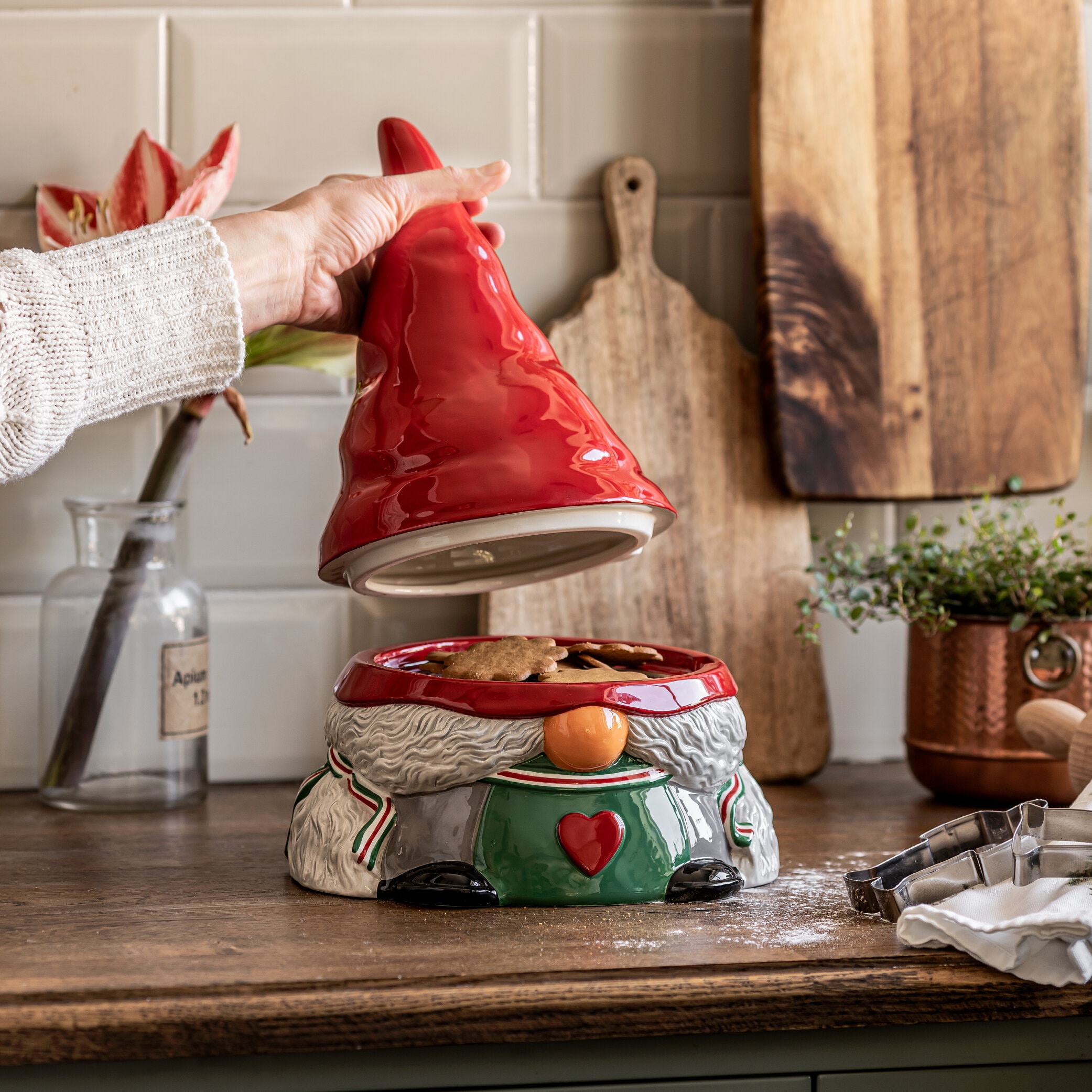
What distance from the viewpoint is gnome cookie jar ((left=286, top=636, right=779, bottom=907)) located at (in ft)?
1.96

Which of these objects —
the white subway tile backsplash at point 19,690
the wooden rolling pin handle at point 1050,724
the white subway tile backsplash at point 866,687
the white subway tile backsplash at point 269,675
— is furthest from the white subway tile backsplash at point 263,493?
the wooden rolling pin handle at point 1050,724

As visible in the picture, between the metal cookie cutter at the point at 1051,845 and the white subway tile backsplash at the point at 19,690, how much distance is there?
77cm

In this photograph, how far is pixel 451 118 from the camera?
96cm

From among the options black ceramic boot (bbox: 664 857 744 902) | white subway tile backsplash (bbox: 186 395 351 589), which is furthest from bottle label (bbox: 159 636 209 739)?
black ceramic boot (bbox: 664 857 744 902)

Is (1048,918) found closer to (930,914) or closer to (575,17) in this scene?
(930,914)

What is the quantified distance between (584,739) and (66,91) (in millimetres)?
732

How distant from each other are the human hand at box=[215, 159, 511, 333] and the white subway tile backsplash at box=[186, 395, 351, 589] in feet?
0.84

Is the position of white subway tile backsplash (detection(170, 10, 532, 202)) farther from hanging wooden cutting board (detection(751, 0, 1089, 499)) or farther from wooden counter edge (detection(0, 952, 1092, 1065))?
wooden counter edge (detection(0, 952, 1092, 1065))

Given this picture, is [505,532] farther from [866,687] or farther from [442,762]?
[866,687]

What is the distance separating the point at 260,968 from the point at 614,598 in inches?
19.4

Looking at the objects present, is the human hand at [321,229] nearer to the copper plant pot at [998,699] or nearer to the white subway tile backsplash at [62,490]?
the white subway tile backsplash at [62,490]

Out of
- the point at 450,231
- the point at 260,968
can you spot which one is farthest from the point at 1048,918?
the point at 450,231

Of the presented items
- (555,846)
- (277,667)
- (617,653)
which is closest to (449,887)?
(555,846)

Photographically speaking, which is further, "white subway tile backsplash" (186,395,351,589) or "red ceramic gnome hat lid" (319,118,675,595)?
"white subway tile backsplash" (186,395,351,589)
